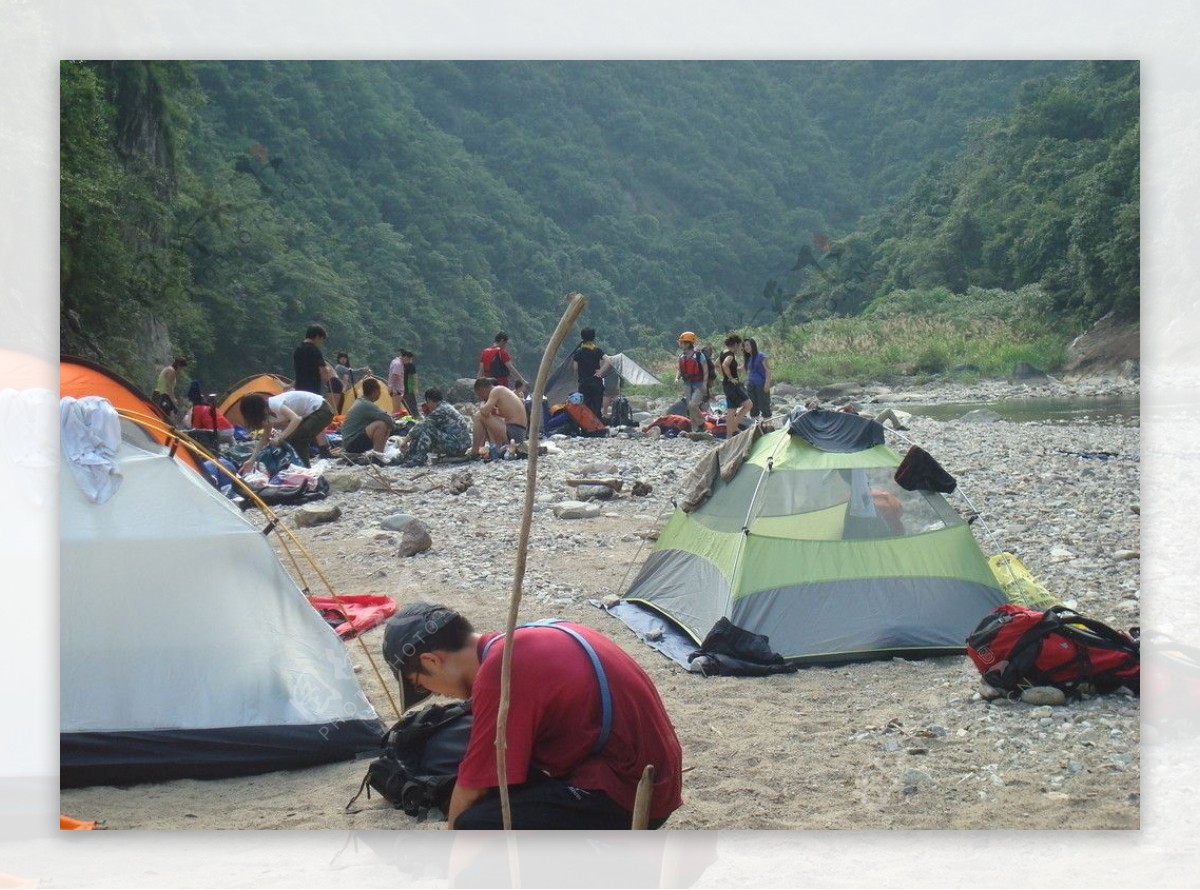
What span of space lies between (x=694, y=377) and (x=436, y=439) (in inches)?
113

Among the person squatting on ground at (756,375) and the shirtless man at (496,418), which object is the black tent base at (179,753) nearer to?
the shirtless man at (496,418)

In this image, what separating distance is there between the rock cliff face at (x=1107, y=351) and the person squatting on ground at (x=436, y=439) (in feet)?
14.3

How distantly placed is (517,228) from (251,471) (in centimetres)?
1238

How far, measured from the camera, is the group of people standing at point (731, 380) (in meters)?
10.1

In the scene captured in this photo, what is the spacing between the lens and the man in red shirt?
2.16 m

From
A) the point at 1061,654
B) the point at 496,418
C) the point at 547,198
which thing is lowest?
the point at 1061,654

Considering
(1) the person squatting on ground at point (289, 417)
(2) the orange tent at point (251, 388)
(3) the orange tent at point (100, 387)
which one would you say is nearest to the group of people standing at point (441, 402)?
(1) the person squatting on ground at point (289, 417)

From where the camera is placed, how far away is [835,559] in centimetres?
435

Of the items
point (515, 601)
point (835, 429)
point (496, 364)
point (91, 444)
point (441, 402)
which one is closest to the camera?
point (515, 601)

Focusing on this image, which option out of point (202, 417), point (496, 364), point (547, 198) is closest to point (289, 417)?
point (202, 417)

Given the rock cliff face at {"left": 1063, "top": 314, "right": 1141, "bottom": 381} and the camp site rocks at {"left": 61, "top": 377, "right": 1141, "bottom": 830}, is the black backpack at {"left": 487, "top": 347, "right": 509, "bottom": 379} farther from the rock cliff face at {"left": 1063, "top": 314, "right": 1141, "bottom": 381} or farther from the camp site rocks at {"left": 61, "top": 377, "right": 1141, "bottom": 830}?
the rock cliff face at {"left": 1063, "top": 314, "right": 1141, "bottom": 381}

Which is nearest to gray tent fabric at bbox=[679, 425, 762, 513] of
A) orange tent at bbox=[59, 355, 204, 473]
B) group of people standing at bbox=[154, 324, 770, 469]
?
orange tent at bbox=[59, 355, 204, 473]

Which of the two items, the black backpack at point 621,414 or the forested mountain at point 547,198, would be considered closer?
the forested mountain at point 547,198

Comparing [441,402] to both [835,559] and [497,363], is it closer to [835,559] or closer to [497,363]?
[497,363]
